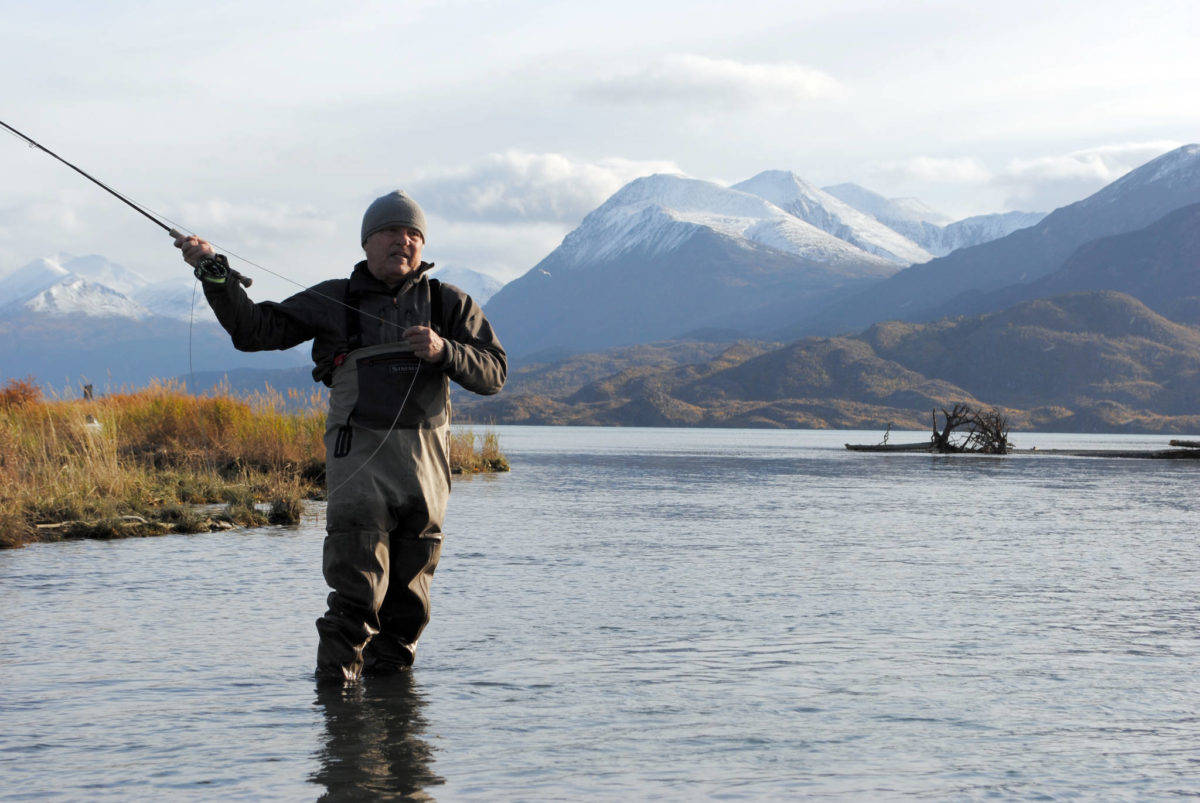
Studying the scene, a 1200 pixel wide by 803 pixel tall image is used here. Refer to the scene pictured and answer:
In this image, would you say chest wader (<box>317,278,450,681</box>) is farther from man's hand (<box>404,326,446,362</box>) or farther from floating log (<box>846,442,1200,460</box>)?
floating log (<box>846,442,1200,460</box>)

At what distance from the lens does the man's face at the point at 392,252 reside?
19.3 feet

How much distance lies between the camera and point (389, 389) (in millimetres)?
5758

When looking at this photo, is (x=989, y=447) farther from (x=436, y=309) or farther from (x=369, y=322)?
(x=369, y=322)

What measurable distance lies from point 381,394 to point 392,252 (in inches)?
27.7

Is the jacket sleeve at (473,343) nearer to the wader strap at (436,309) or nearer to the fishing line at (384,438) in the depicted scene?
the wader strap at (436,309)

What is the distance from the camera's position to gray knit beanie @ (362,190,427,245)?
5883 mm

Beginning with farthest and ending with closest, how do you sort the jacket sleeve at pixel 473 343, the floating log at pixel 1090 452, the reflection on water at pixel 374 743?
the floating log at pixel 1090 452, the jacket sleeve at pixel 473 343, the reflection on water at pixel 374 743

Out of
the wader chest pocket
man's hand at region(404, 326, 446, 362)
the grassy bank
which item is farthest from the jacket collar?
the grassy bank

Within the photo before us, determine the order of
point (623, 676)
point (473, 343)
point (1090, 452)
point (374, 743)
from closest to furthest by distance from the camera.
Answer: point (374, 743) < point (473, 343) < point (623, 676) < point (1090, 452)

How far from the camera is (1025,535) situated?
53.3 ft

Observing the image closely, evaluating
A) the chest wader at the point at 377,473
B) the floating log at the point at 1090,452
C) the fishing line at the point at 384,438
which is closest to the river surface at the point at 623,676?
the chest wader at the point at 377,473

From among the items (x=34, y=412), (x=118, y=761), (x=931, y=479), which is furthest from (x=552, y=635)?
(x=931, y=479)

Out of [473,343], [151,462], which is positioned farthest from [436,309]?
[151,462]

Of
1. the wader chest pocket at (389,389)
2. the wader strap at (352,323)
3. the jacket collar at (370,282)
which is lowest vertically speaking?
the wader chest pocket at (389,389)
